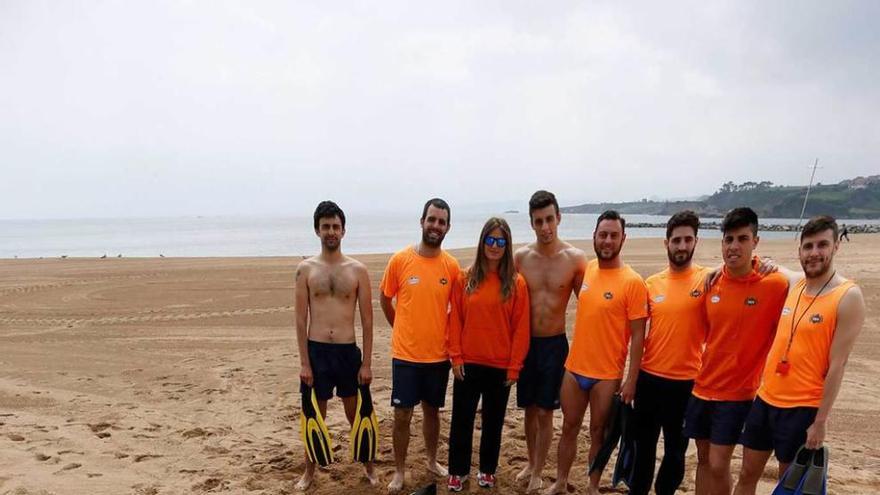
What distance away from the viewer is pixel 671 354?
12.8 ft

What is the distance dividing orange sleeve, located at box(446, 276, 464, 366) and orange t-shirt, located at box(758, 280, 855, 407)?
2196 millimetres

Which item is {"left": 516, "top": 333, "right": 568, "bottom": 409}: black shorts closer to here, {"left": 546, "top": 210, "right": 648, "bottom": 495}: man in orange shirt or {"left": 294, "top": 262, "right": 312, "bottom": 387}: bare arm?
{"left": 546, "top": 210, "right": 648, "bottom": 495}: man in orange shirt

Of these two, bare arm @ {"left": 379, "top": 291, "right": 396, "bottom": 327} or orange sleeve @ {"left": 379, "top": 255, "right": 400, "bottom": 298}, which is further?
bare arm @ {"left": 379, "top": 291, "right": 396, "bottom": 327}

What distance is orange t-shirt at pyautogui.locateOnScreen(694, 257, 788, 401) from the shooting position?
11.7 feet

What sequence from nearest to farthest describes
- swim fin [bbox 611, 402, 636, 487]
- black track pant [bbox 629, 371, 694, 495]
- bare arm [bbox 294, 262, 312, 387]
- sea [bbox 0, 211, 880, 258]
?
black track pant [bbox 629, 371, 694, 495] < swim fin [bbox 611, 402, 636, 487] < bare arm [bbox 294, 262, 312, 387] < sea [bbox 0, 211, 880, 258]

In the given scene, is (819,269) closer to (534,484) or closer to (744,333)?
(744,333)

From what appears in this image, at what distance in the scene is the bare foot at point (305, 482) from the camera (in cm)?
465

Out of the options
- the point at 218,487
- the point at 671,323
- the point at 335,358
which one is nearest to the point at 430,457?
the point at 335,358

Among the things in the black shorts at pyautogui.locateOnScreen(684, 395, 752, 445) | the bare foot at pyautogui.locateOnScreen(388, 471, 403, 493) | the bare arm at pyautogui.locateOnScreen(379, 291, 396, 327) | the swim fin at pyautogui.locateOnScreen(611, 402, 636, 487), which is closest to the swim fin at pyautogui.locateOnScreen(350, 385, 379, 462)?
the bare foot at pyautogui.locateOnScreen(388, 471, 403, 493)

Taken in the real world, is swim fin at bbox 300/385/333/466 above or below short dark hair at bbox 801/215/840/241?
below

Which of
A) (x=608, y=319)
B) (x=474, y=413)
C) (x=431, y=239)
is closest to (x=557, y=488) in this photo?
(x=474, y=413)

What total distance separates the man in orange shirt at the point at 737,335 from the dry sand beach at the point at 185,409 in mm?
1426

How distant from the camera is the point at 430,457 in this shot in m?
4.83

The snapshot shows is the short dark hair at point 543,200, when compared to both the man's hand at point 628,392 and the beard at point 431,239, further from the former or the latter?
the man's hand at point 628,392
